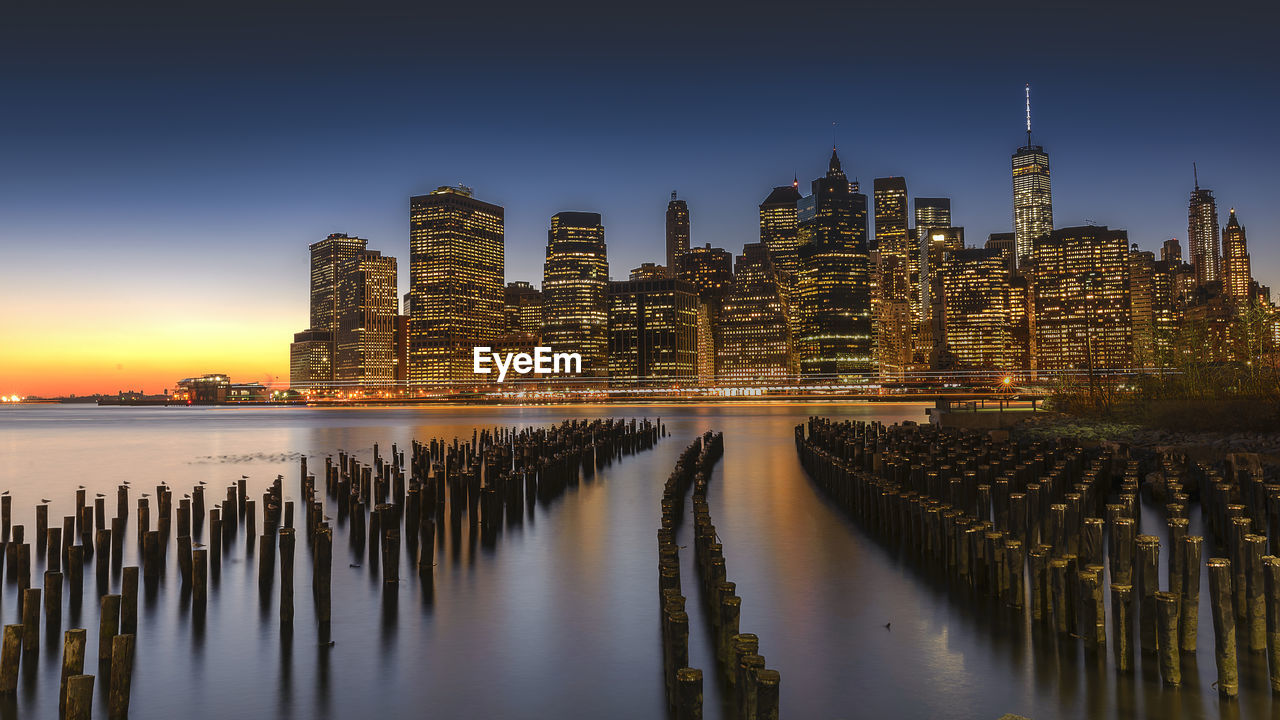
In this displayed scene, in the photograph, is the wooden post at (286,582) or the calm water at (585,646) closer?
the calm water at (585,646)

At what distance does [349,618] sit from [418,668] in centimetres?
260

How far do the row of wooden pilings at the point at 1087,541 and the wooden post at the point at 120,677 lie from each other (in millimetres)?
11132

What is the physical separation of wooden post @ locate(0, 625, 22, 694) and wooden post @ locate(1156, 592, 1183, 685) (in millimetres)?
12784

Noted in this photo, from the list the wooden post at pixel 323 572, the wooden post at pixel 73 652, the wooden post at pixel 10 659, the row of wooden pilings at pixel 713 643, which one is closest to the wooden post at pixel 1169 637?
the row of wooden pilings at pixel 713 643

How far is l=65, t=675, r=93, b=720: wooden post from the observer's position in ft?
24.5

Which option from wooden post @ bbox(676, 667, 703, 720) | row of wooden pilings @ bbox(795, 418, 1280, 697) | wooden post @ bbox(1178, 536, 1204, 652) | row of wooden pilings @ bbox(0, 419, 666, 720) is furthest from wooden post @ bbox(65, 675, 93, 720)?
wooden post @ bbox(1178, 536, 1204, 652)

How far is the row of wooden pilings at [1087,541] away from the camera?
9195mm

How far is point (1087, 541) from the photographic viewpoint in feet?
39.3

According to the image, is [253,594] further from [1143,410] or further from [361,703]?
[1143,410]

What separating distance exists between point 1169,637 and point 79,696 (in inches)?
442

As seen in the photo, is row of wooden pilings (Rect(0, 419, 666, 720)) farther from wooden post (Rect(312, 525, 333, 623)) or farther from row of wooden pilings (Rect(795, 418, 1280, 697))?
row of wooden pilings (Rect(795, 418, 1280, 697))

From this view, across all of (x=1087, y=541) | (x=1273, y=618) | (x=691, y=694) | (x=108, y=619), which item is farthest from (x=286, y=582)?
(x=1273, y=618)

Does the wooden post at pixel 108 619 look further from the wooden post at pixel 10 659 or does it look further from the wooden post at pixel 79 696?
the wooden post at pixel 79 696

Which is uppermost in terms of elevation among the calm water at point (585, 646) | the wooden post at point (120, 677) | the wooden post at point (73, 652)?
the wooden post at point (73, 652)
